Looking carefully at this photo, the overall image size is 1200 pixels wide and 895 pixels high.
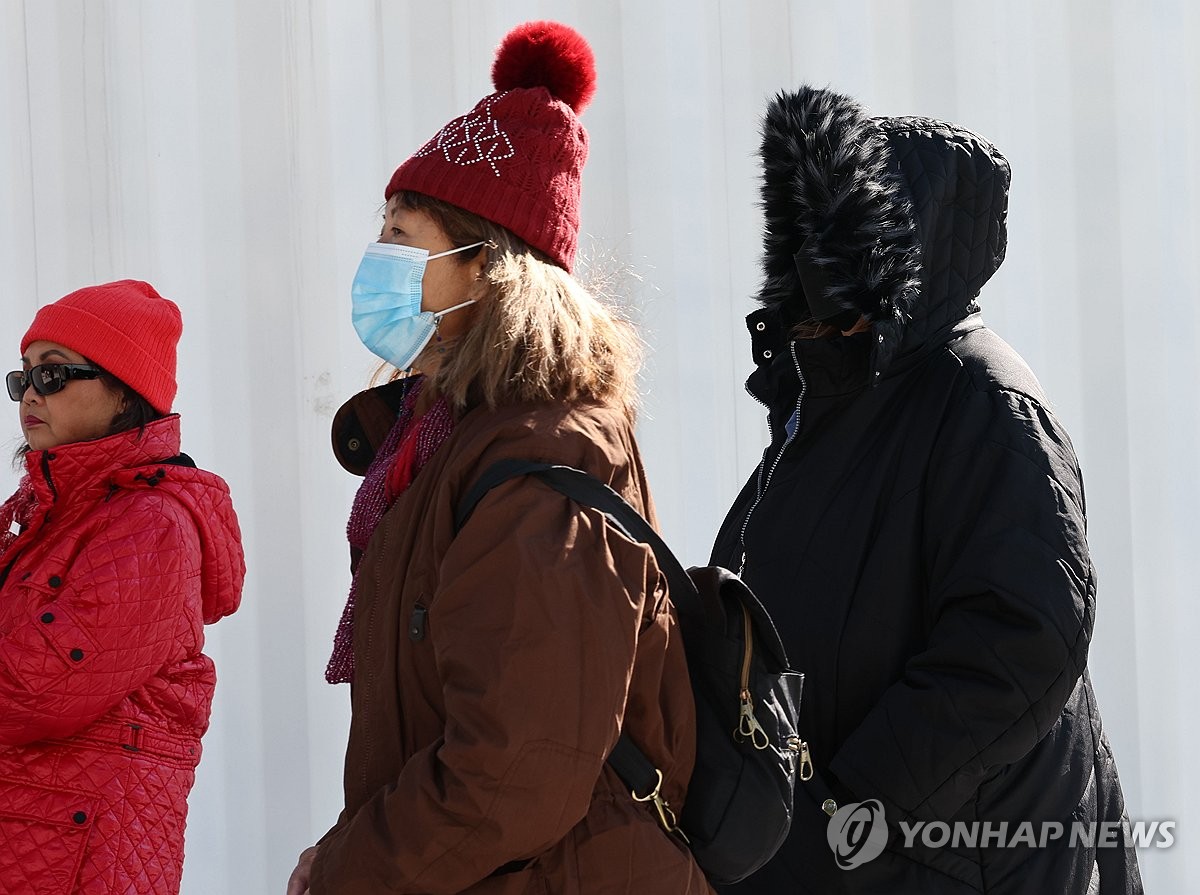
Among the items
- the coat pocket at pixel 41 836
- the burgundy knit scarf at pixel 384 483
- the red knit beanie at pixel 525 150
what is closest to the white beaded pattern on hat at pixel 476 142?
the red knit beanie at pixel 525 150

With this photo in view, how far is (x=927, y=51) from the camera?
310cm

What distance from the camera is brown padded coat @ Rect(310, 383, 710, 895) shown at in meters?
1.30

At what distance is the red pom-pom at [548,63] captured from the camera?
1790mm

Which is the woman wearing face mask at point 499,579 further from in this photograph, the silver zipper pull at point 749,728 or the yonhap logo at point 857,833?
the yonhap logo at point 857,833

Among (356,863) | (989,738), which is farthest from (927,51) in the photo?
(356,863)

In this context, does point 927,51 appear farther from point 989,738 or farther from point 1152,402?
point 989,738

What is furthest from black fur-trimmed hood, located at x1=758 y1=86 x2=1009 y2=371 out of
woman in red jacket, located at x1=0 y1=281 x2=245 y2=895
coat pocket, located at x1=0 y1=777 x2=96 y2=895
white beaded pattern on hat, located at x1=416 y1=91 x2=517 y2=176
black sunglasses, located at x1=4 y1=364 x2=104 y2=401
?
coat pocket, located at x1=0 y1=777 x2=96 y2=895

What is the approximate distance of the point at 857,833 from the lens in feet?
5.88

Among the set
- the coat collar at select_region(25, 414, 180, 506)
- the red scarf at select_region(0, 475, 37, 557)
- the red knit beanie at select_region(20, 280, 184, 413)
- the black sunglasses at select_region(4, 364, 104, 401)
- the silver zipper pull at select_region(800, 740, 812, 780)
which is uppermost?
the red knit beanie at select_region(20, 280, 184, 413)

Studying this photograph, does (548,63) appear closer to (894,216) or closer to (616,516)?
(894,216)

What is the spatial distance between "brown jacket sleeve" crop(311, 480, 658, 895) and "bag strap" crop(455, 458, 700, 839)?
23 mm

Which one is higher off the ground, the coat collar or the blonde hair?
the blonde hair

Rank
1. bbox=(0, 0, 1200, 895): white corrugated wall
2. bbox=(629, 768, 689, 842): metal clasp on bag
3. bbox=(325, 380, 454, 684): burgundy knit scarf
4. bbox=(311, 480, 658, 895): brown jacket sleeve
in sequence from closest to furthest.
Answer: bbox=(311, 480, 658, 895): brown jacket sleeve < bbox=(629, 768, 689, 842): metal clasp on bag < bbox=(325, 380, 454, 684): burgundy knit scarf < bbox=(0, 0, 1200, 895): white corrugated wall

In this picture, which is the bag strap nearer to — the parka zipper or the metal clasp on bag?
the metal clasp on bag
